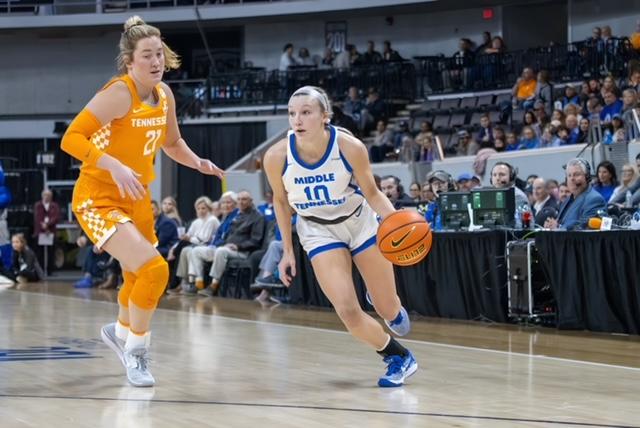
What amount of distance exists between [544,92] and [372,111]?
4494mm

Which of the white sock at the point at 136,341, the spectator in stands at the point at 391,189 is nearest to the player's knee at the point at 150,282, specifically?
the white sock at the point at 136,341

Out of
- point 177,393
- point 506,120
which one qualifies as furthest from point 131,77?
point 506,120

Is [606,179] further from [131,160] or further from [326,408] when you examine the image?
[326,408]

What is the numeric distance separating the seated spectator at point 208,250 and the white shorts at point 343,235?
8843mm

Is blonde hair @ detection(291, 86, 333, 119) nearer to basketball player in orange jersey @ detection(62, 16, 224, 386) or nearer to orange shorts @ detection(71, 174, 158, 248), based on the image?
basketball player in orange jersey @ detection(62, 16, 224, 386)

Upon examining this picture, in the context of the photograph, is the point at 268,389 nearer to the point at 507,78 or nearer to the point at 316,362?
the point at 316,362

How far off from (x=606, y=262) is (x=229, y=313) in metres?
4.39

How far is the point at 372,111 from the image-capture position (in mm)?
21391

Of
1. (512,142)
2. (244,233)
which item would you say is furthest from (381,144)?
(244,233)

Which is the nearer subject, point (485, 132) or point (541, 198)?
point (541, 198)

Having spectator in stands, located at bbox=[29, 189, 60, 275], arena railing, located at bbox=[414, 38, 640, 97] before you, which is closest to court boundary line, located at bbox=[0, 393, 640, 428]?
arena railing, located at bbox=[414, 38, 640, 97]

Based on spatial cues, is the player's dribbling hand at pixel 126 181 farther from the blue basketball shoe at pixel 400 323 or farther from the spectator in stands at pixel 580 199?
the spectator in stands at pixel 580 199

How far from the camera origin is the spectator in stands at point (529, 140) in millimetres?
15719

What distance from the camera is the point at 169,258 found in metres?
15.7
